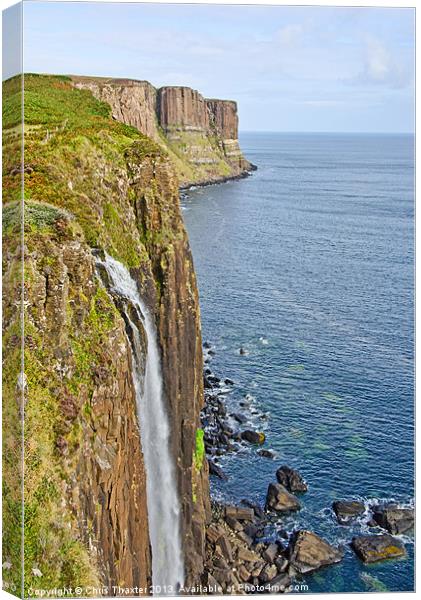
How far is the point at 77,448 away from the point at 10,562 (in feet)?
13.9

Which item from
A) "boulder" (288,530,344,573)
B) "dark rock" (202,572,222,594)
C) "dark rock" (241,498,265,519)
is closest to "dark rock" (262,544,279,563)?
"boulder" (288,530,344,573)

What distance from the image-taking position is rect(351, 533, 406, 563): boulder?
41.2 metres

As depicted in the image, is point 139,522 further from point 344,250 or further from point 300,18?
point 344,250

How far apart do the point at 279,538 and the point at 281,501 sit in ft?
10.6

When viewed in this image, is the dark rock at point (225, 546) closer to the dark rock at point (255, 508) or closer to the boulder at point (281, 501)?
the dark rock at point (255, 508)

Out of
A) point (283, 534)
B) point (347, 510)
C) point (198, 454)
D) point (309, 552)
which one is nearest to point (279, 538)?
point (283, 534)

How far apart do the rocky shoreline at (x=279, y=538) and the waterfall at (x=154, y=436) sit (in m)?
2.35

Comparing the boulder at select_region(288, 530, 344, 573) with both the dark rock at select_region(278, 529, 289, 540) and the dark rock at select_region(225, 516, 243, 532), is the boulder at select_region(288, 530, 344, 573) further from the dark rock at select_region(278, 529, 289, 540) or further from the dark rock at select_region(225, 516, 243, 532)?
the dark rock at select_region(225, 516, 243, 532)

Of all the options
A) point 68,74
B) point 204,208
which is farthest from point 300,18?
point 204,208

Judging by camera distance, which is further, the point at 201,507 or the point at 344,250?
the point at 344,250

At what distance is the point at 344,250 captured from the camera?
82.3 m

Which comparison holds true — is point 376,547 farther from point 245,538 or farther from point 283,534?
point 245,538

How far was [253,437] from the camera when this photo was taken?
5500 centimetres

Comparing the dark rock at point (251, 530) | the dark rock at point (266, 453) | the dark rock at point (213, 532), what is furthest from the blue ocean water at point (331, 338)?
the dark rock at point (213, 532)
